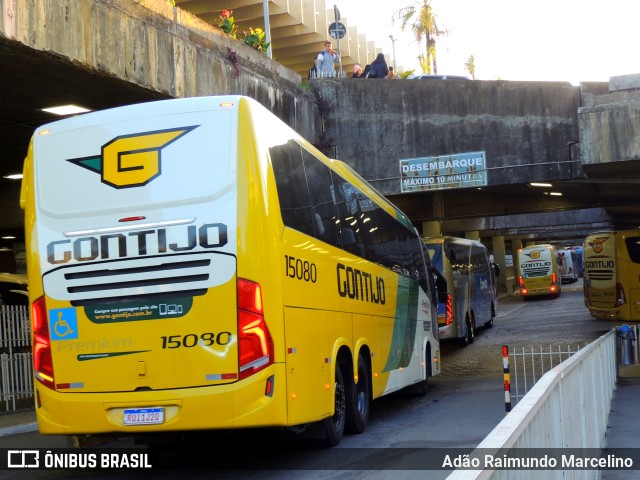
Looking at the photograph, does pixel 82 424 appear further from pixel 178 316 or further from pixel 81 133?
pixel 81 133

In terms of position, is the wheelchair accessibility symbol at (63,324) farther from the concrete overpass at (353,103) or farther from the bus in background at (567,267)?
the bus in background at (567,267)

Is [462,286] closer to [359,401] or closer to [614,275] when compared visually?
[614,275]

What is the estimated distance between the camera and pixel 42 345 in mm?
8453

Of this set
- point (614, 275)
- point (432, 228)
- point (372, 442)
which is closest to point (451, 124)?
point (614, 275)

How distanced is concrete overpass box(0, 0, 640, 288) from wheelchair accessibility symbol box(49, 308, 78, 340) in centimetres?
360

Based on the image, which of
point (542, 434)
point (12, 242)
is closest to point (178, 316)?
point (542, 434)

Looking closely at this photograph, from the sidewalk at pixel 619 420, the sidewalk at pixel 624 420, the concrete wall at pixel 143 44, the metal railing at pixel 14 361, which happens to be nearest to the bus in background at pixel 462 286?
the sidewalk at pixel 624 420

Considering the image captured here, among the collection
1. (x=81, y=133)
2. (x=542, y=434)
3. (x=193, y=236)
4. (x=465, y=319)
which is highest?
(x=81, y=133)

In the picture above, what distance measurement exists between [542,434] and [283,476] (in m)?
4.33

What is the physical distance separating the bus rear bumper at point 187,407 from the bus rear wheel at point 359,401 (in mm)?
2681

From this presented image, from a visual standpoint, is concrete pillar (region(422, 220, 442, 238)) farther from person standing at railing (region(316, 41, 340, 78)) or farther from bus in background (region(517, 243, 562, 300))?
bus in background (region(517, 243, 562, 300))

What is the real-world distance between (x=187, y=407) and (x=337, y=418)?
276cm

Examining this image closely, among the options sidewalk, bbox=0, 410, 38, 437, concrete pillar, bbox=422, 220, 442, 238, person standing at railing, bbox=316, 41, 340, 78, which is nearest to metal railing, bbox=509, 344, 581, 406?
sidewalk, bbox=0, 410, 38, 437

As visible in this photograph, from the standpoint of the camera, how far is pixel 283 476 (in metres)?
8.62
